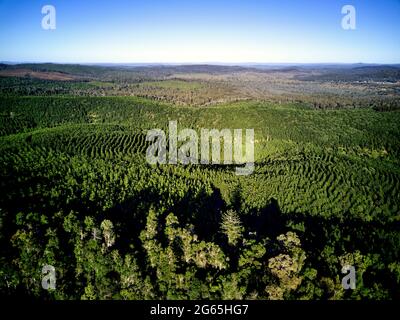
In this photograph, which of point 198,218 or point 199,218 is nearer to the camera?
point 198,218

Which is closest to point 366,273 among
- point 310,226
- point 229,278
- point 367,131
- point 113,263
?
point 310,226

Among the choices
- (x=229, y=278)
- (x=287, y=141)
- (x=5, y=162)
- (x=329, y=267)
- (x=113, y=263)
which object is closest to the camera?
(x=229, y=278)

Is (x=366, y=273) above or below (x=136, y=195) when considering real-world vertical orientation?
below

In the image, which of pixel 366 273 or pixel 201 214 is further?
pixel 201 214

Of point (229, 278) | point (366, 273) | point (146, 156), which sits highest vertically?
point (146, 156)

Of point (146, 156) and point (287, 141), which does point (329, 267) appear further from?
point (287, 141)
